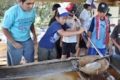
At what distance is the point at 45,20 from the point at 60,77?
2713 millimetres

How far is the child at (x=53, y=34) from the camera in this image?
2006 millimetres

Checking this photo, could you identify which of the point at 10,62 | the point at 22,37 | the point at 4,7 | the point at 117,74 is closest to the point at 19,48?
the point at 22,37

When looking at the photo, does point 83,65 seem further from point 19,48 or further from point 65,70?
point 19,48

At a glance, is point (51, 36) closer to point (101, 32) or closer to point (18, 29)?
point (18, 29)

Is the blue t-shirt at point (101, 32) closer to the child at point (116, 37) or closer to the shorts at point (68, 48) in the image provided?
the child at point (116, 37)

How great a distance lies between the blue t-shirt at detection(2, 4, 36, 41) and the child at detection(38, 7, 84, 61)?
0.24 m

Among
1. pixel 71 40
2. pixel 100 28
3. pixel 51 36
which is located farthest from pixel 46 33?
pixel 100 28

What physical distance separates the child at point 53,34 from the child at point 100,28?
1.71 feet

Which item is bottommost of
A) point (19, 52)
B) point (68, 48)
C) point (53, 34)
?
point (68, 48)

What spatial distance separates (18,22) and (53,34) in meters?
0.44

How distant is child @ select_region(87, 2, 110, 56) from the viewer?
8.11 feet

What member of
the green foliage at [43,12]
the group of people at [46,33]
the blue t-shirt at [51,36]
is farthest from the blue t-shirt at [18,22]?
the green foliage at [43,12]

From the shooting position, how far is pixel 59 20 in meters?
2.06

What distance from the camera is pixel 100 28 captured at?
2.50m
